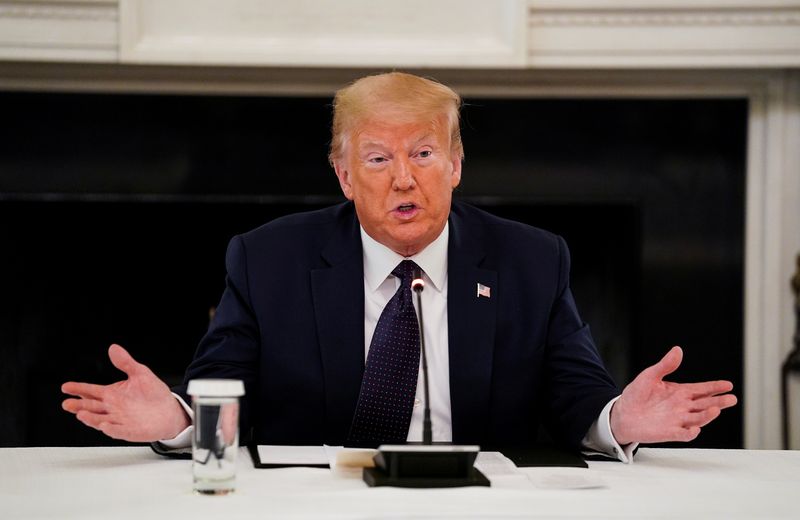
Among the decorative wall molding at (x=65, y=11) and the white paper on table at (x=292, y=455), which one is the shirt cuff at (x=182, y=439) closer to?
the white paper on table at (x=292, y=455)

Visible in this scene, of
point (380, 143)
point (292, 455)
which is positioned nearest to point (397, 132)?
point (380, 143)

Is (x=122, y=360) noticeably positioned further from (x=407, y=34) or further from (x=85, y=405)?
(x=407, y=34)

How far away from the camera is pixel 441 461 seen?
4.69 feet

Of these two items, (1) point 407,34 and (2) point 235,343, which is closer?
(2) point 235,343

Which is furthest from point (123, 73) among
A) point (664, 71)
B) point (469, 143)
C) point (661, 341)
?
point (661, 341)

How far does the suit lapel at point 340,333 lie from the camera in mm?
1921

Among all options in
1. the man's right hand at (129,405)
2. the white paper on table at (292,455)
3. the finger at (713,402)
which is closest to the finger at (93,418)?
the man's right hand at (129,405)

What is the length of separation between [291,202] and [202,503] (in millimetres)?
2169

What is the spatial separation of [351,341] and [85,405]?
0.53 m

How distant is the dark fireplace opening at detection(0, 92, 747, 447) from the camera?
341 centimetres

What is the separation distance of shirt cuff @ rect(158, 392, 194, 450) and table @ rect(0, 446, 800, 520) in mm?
26

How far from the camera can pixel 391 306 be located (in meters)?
1.92

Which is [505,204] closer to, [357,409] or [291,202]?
[291,202]

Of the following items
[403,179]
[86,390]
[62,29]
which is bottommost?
[86,390]
